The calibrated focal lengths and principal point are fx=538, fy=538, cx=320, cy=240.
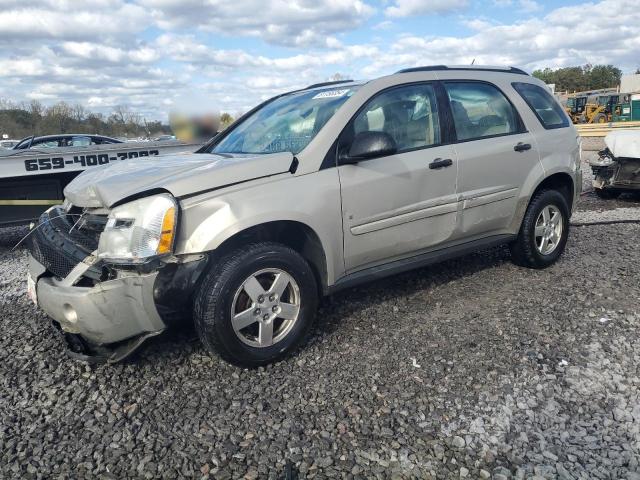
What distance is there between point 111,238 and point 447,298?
8.94 ft

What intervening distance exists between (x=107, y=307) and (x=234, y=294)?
2.30 feet

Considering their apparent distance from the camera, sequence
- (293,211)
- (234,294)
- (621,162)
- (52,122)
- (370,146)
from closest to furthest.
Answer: (234,294), (293,211), (370,146), (621,162), (52,122)

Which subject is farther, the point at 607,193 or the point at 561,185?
the point at 607,193

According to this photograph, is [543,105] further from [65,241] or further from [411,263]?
[65,241]

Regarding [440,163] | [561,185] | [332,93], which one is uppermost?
[332,93]

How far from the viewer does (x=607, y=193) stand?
9117 mm

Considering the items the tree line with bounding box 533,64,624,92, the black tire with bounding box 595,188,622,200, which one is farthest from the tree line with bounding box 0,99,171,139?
the tree line with bounding box 533,64,624,92

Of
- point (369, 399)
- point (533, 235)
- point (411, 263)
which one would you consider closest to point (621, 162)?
point (533, 235)

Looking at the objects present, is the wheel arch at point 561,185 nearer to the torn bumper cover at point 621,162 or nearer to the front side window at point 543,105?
the front side window at point 543,105

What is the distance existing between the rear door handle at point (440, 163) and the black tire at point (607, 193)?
6143 mm

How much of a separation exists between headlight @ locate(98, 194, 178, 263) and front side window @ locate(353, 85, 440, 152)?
148 cm

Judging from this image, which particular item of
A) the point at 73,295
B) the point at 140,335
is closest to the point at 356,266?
the point at 140,335

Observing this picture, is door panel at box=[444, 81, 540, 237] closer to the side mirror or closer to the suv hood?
the side mirror

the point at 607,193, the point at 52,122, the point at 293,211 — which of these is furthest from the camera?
the point at 52,122
